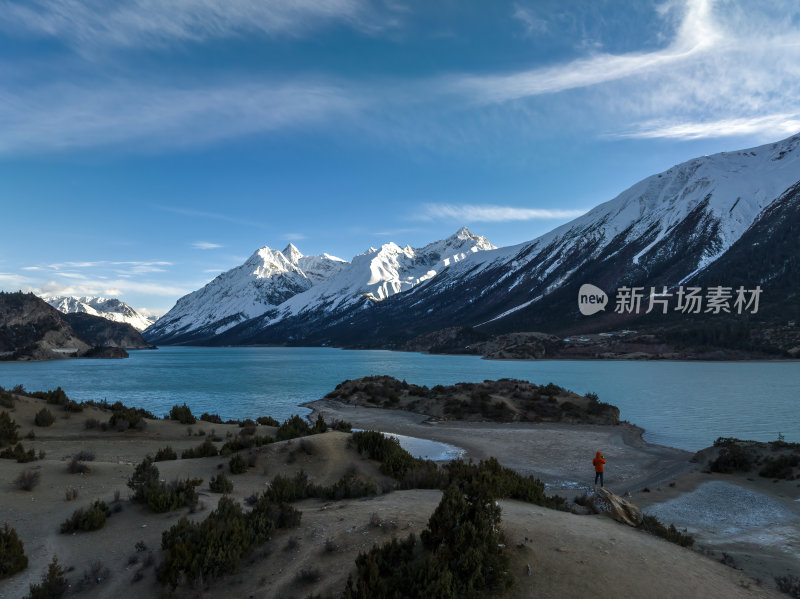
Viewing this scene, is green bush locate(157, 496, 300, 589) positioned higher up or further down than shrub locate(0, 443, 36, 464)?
higher up

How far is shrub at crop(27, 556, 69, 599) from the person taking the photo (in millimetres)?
7750

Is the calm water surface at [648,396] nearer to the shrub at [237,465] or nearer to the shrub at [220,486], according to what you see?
the shrub at [237,465]

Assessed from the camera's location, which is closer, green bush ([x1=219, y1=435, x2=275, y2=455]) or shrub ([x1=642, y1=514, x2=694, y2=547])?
shrub ([x1=642, y1=514, x2=694, y2=547])

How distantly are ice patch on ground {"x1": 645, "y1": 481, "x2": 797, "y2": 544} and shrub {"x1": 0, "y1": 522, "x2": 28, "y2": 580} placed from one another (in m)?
16.8

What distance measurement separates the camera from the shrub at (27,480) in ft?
41.5

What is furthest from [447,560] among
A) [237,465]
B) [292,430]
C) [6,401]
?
[6,401]

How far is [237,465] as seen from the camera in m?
16.6

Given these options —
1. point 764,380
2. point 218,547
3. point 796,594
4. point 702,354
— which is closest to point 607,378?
point 764,380

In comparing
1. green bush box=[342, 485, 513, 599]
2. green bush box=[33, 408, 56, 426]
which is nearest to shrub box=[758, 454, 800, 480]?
green bush box=[342, 485, 513, 599]

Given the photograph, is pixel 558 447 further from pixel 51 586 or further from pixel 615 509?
pixel 51 586

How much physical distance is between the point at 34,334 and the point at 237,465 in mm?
177005

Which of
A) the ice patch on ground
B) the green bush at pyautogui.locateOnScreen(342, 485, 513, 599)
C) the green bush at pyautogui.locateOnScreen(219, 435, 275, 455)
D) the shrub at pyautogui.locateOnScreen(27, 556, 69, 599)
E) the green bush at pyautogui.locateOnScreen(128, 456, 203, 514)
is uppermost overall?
the green bush at pyautogui.locateOnScreen(342, 485, 513, 599)

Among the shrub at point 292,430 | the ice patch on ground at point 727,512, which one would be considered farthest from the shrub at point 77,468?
the ice patch on ground at point 727,512

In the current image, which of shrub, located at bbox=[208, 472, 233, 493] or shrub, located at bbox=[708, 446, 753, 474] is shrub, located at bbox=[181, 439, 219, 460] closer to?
shrub, located at bbox=[208, 472, 233, 493]
